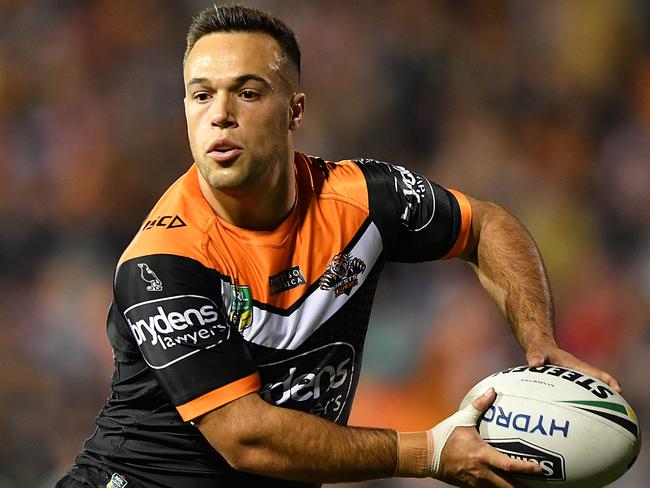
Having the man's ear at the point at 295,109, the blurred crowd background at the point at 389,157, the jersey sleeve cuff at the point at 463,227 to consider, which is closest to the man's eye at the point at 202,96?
the man's ear at the point at 295,109

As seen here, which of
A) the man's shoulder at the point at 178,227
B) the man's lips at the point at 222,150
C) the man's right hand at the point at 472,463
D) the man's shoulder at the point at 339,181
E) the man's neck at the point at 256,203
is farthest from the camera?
the man's shoulder at the point at 339,181

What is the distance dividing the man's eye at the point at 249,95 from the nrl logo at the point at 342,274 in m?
0.62

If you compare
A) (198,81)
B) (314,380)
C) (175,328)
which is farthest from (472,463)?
(198,81)

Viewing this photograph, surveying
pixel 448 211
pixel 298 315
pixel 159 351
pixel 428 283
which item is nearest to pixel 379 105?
pixel 428 283

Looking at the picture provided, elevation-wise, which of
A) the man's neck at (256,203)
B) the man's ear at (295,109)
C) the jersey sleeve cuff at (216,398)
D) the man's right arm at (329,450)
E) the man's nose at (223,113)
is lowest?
the man's right arm at (329,450)

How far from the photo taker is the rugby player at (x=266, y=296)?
272cm

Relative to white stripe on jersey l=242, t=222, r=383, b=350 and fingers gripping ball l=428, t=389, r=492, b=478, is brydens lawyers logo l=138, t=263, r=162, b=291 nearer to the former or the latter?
white stripe on jersey l=242, t=222, r=383, b=350

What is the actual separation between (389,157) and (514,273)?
3.13 metres

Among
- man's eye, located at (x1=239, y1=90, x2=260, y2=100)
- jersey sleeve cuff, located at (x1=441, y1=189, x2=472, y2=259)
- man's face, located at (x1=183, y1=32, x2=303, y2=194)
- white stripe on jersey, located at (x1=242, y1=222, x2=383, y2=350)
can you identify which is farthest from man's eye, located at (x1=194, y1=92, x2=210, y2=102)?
jersey sleeve cuff, located at (x1=441, y1=189, x2=472, y2=259)

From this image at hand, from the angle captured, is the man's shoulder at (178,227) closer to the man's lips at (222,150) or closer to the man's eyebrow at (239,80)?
the man's lips at (222,150)

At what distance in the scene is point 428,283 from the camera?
6.29 meters

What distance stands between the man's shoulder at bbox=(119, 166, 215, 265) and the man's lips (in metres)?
0.20

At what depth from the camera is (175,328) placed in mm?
2738

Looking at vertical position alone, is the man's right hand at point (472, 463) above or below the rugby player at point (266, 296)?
below
